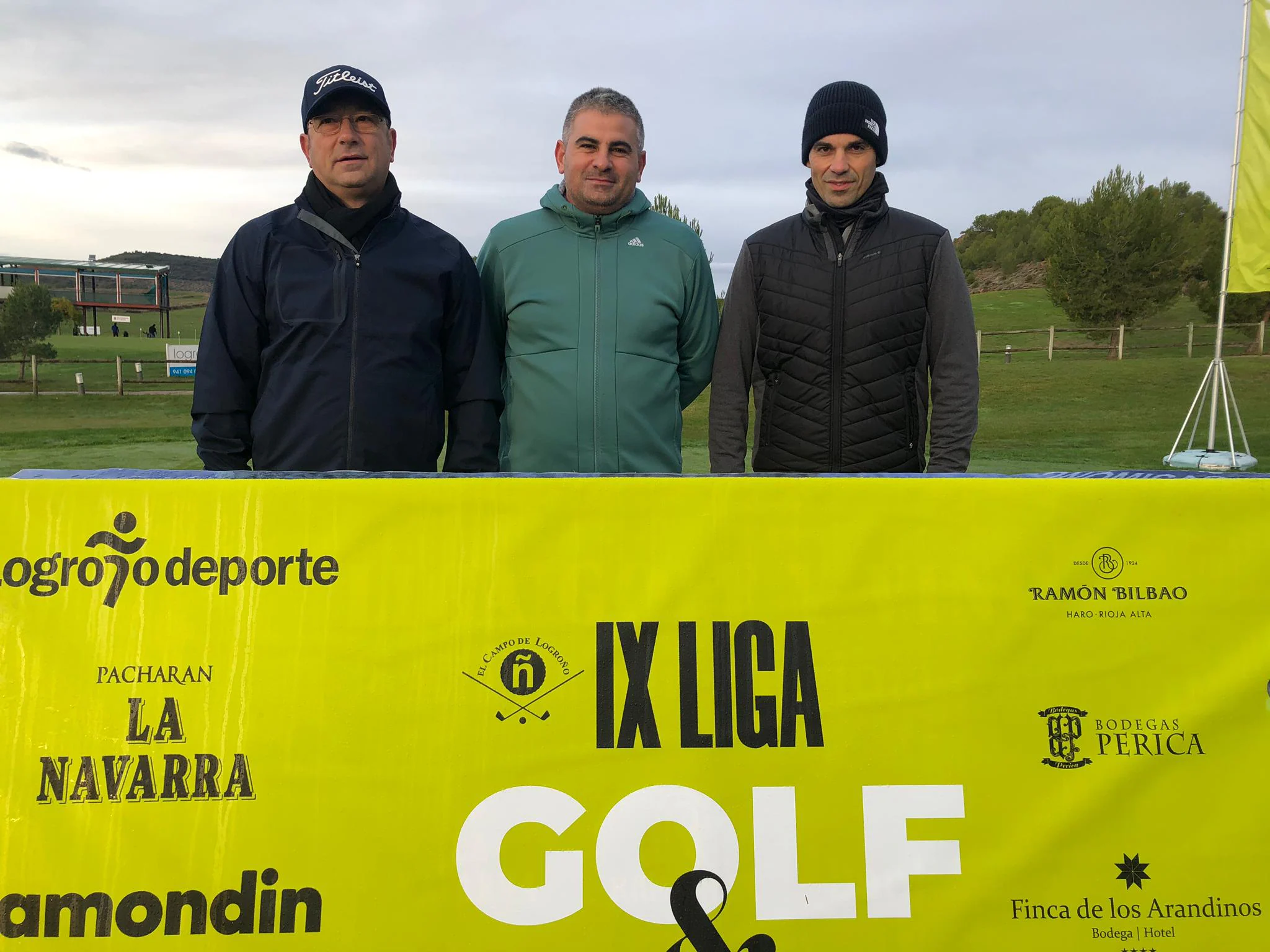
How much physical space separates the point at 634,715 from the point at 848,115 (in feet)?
7.04

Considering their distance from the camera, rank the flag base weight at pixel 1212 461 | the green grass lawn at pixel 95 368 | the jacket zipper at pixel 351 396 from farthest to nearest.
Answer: the green grass lawn at pixel 95 368 < the flag base weight at pixel 1212 461 < the jacket zipper at pixel 351 396

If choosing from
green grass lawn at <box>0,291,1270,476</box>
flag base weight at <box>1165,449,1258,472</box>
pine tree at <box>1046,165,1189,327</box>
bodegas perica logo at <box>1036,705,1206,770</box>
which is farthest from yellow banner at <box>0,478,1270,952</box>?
pine tree at <box>1046,165,1189,327</box>

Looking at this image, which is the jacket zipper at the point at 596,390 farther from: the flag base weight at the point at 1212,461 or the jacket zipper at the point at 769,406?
the flag base weight at the point at 1212,461

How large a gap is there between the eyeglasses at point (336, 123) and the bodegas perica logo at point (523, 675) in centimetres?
186

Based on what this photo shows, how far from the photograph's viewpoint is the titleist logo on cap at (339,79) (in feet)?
Result: 10.0

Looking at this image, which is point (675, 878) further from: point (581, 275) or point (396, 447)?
point (581, 275)

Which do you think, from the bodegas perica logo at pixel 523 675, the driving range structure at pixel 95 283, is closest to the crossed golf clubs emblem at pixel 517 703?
the bodegas perica logo at pixel 523 675

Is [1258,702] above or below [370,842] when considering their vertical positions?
above

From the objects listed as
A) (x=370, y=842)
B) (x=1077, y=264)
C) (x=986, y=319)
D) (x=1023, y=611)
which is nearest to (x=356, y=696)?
(x=370, y=842)

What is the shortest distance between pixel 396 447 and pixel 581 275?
0.82 metres

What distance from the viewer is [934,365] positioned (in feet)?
10.8

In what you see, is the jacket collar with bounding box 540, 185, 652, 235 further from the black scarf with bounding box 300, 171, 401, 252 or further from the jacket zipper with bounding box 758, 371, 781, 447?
the jacket zipper with bounding box 758, 371, 781, 447

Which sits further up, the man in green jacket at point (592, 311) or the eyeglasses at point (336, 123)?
the eyeglasses at point (336, 123)

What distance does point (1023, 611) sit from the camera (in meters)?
2.12
